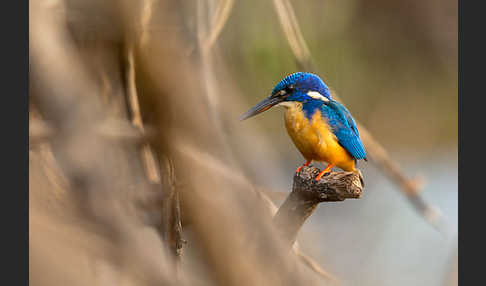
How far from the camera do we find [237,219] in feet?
1.18

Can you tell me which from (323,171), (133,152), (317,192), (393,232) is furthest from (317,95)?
(133,152)

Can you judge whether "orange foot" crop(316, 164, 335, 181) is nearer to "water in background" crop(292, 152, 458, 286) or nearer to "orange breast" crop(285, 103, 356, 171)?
"orange breast" crop(285, 103, 356, 171)

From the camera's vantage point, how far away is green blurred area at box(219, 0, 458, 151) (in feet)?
6.04

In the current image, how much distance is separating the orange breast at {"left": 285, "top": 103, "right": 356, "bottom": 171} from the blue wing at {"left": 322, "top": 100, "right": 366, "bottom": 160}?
0.06 ft

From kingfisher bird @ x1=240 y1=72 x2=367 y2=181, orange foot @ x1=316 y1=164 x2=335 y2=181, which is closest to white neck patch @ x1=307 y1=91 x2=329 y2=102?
kingfisher bird @ x1=240 y1=72 x2=367 y2=181

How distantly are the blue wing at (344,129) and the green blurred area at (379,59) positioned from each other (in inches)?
9.4

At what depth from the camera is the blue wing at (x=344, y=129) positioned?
1.62 metres

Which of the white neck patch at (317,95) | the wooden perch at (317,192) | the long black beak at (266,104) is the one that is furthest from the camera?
the white neck patch at (317,95)

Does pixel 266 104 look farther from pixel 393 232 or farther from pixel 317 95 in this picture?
pixel 393 232

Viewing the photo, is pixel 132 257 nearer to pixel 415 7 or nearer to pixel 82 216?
pixel 82 216

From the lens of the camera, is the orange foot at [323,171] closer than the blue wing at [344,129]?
Yes

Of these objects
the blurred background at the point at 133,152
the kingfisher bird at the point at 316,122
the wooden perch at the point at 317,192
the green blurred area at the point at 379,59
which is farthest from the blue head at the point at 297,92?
the blurred background at the point at 133,152

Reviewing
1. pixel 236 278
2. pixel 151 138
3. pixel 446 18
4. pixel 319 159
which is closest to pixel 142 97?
pixel 151 138

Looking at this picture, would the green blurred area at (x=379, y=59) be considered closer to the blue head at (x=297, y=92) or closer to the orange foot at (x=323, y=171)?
the blue head at (x=297, y=92)
